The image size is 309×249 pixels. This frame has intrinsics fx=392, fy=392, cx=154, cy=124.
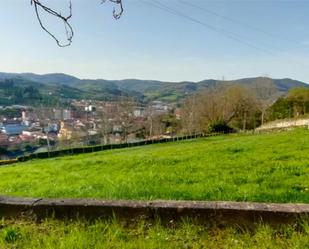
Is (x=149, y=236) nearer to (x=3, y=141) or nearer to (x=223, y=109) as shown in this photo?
(x=3, y=141)

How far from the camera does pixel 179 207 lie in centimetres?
346

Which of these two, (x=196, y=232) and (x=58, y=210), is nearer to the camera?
(x=196, y=232)

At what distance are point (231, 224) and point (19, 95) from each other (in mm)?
98050

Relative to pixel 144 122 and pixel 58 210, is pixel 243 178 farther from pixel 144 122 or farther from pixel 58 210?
pixel 144 122

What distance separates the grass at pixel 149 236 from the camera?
298 centimetres

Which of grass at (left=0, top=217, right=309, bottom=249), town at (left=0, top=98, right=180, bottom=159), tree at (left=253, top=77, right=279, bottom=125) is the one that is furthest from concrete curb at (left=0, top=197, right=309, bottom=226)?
tree at (left=253, top=77, right=279, bottom=125)

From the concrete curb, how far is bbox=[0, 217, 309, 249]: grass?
0.08m

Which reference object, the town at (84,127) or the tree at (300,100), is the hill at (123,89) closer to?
the tree at (300,100)

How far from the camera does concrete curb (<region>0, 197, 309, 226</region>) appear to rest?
10.6 ft

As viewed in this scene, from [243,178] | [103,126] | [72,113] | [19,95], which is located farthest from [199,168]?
[19,95]

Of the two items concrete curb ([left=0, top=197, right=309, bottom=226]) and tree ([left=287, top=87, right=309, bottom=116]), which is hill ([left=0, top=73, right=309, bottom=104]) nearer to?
tree ([left=287, top=87, right=309, bottom=116])

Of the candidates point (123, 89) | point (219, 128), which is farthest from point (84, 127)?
point (123, 89)

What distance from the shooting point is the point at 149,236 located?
10.4 ft

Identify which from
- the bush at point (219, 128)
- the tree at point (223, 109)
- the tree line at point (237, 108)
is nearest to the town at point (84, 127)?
the tree at point (223, 109)
